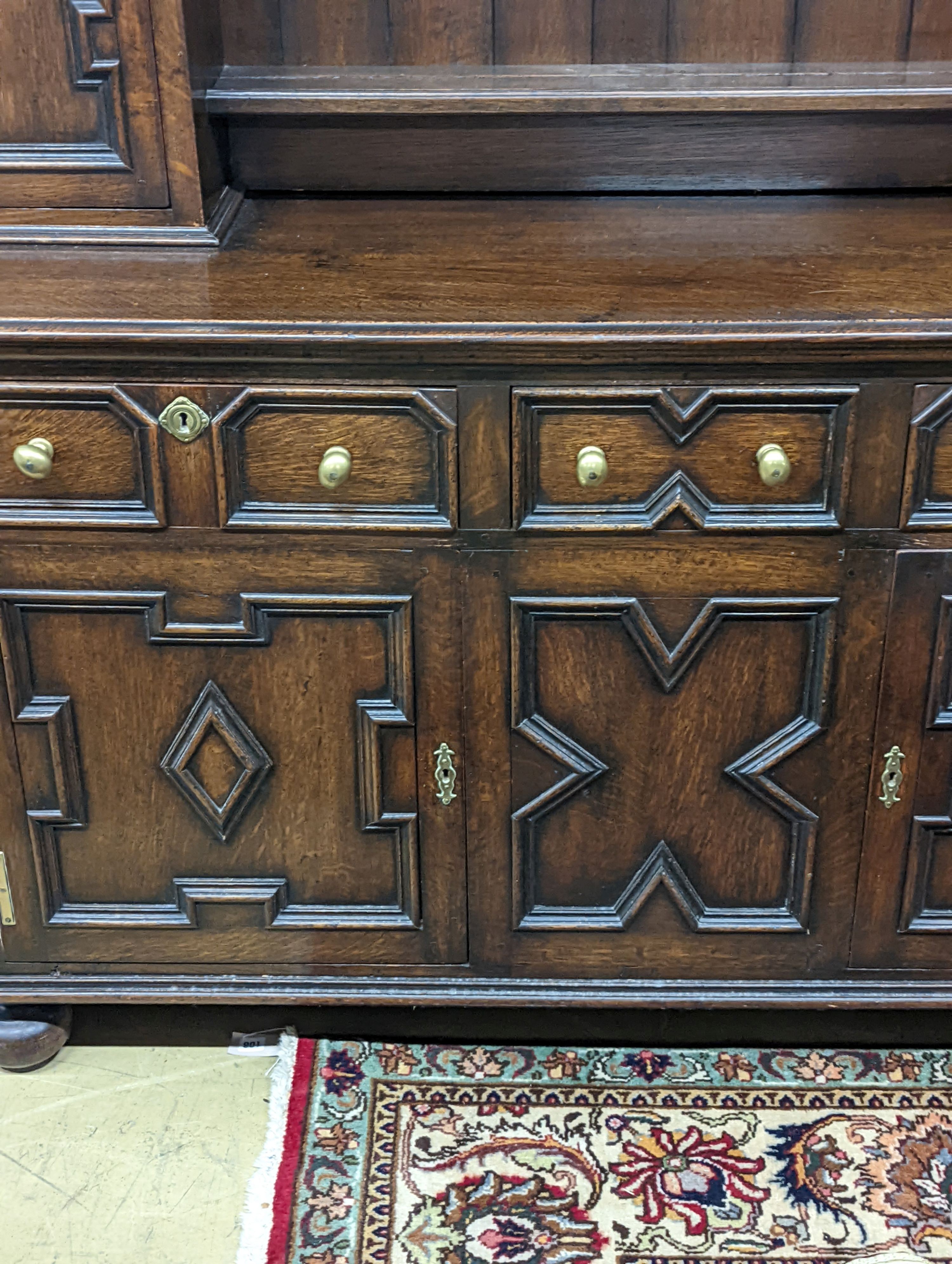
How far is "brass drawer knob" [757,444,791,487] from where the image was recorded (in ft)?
4.65

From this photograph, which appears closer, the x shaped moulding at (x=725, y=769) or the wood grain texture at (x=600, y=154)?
the x shaped moulding at (x=725, y=769)

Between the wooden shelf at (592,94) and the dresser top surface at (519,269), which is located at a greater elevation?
the wooden shelf at (592,94)

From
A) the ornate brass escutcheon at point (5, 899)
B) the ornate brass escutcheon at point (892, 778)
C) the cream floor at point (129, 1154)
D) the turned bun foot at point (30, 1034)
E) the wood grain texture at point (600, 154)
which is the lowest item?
the cream floor at point (129, 1154)

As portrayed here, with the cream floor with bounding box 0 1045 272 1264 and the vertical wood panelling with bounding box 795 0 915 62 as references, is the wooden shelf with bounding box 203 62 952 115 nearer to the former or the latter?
the vertical wood panelling with bounding box 795 0 915 62

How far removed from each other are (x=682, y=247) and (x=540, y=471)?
366 millimetres

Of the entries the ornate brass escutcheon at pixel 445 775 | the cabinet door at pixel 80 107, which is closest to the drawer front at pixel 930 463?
the ornate brass escutcheon at pixel 445 775

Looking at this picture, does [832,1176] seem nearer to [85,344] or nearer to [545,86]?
[85,344]

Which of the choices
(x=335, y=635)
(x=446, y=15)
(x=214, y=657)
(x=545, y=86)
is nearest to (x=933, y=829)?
(x=335, y=635)

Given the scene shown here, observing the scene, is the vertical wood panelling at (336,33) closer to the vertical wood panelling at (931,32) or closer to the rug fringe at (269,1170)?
the vertical wood panelling at (931,32)

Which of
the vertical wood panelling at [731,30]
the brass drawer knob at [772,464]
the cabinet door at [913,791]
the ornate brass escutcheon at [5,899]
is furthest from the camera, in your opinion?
the vertical wood panelling at [731,30]

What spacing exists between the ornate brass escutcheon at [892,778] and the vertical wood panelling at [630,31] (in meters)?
0.97

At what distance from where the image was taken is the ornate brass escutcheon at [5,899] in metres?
1.68

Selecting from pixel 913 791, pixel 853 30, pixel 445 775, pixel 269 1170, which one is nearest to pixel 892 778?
pixel 913 791

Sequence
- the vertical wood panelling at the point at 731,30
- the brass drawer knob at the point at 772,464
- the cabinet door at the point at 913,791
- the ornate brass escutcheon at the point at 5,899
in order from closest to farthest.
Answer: the brass drawer knob at the point at 772,464, the cabinet door at the point at 913,791, the ornate brass escutcheon at the point at 5,899, the vertical wood panelling at the point at 731,30
